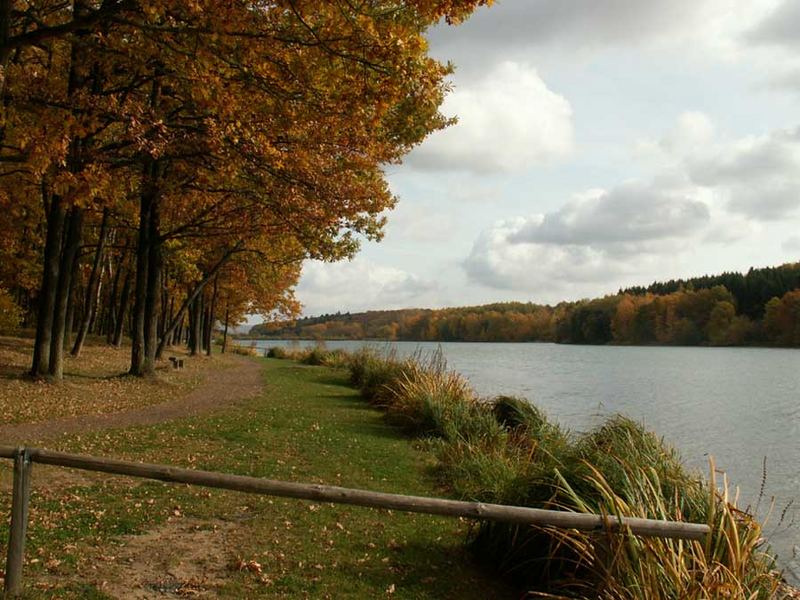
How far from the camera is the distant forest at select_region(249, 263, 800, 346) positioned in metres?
88.3

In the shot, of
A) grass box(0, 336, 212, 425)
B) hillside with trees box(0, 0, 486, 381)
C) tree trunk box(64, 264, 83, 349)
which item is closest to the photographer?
hillside with trees box(0, 0, 486, 381)

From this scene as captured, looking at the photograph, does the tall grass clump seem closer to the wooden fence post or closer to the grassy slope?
the grassy slope

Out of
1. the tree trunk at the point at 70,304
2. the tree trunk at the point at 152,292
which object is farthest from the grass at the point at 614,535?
the tree trunk at the point at 70,304

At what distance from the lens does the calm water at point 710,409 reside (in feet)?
43.6

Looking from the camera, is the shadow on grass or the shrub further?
the shrub

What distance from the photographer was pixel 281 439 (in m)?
12.1

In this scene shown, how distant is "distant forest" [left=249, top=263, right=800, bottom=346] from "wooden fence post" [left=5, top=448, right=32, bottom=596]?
2405 inches

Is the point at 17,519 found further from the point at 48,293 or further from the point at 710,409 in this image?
the point at 710,409

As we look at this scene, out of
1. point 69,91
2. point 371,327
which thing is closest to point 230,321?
point 69,91

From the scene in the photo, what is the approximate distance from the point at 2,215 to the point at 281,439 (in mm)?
17297

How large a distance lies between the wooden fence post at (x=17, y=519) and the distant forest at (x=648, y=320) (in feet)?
200

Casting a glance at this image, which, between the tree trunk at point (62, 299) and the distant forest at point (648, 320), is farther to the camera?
the distant forest at point (648, 320)

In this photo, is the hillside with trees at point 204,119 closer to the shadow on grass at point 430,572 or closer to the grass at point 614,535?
the grass at point 614,535

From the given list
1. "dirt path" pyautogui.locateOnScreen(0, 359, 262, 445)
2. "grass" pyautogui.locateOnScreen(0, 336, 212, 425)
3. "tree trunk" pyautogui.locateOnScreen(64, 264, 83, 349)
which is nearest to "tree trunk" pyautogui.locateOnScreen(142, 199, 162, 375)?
"grass" pyautogui.locateOnScreen(0, 336, 212, 425)
